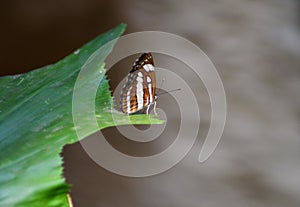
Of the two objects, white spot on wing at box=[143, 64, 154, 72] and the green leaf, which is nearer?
the green leaf

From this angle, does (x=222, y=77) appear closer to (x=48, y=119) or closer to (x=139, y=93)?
(x=139, y=93)

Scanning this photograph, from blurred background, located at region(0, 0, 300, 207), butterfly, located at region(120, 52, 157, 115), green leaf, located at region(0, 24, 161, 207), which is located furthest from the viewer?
blurred background, located at region(0, 0, 300, 207)

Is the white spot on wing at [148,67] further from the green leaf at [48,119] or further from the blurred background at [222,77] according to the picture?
the blurred background at [222,77]

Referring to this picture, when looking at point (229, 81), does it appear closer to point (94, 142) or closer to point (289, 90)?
point (289, 90)

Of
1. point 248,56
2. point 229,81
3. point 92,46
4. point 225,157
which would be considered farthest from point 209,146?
point 92,46


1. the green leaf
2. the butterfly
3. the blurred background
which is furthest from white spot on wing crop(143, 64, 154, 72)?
the blurred background

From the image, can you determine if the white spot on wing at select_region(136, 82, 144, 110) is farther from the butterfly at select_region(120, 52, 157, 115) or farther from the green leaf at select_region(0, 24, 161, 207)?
the green leaf at select_region(0, 24, 161, 207)
